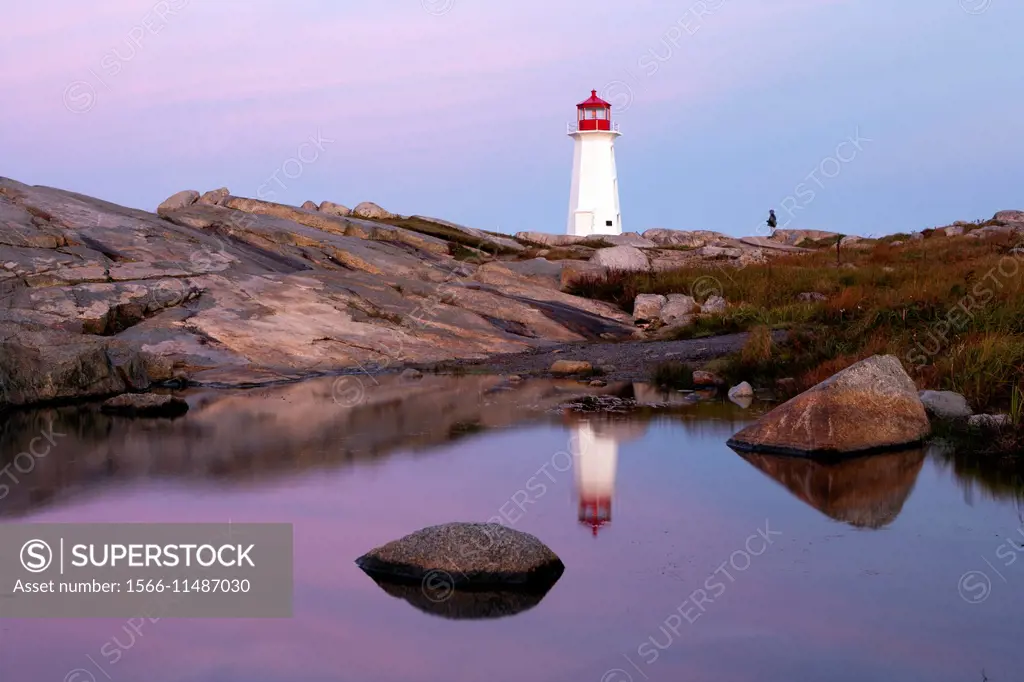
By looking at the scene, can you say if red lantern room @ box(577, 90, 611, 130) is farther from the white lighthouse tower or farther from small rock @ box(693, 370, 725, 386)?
small rock @ box(693, 370, 725, 386)

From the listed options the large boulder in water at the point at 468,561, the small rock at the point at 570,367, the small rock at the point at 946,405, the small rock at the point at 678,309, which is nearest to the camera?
the large boulder in water at the point at 468,561

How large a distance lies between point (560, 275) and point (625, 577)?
21961 mm

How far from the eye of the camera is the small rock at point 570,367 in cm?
1916

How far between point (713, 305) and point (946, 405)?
1257 centimetres

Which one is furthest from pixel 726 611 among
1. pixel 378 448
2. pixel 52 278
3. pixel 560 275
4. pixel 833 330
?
pixel 560 275

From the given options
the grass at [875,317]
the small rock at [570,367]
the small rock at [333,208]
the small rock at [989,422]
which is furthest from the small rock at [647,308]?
the small rock at [333,208]

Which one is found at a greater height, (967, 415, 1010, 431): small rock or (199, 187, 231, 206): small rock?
(199, 187, 231, 206): small rock

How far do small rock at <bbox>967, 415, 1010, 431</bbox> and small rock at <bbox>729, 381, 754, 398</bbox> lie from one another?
157 inches

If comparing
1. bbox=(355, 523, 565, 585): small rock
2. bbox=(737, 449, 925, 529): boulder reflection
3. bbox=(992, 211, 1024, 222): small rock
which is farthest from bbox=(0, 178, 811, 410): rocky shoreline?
bbox=(992, 211, 1024, 222): small rock

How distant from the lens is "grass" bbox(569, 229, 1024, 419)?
44.1ft

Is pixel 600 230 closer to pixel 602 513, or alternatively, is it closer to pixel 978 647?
pixel 602 513

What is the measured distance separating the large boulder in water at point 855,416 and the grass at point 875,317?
1.19 meters

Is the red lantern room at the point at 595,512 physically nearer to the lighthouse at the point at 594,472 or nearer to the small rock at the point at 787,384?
the lighthouse at the point at 594,472

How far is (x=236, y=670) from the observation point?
20.0 feet
